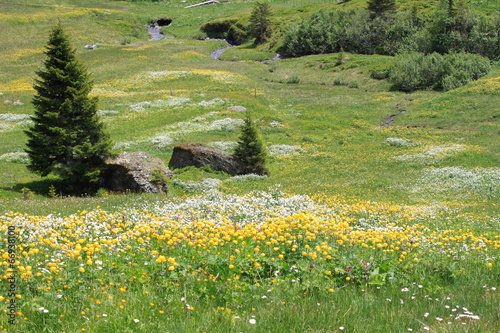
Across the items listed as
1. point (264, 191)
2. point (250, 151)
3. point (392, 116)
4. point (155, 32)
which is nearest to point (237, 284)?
point (264, 191)

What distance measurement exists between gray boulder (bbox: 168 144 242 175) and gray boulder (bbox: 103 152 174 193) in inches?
119

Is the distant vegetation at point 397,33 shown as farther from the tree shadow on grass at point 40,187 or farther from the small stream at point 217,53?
the tree shadow on grass at point 40,187

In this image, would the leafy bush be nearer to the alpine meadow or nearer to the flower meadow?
the alpine meadow

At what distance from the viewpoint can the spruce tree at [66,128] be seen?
2381cm

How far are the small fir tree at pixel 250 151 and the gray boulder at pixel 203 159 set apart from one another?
58 cm

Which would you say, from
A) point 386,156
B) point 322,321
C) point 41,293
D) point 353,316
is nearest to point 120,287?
point 41,293

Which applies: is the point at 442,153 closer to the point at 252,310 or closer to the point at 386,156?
the point at 386,156

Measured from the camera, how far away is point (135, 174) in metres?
23.7

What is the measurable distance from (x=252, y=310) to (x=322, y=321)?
1034mm

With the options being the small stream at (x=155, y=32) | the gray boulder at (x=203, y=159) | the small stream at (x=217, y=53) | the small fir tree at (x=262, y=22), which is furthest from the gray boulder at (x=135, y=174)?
the small stream at (x=155, y=32)

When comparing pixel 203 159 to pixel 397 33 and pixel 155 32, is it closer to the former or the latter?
pixel 397 33

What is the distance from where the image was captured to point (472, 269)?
768cm

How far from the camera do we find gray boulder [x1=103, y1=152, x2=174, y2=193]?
23234 mm

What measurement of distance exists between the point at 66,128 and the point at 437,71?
61.0 metres
